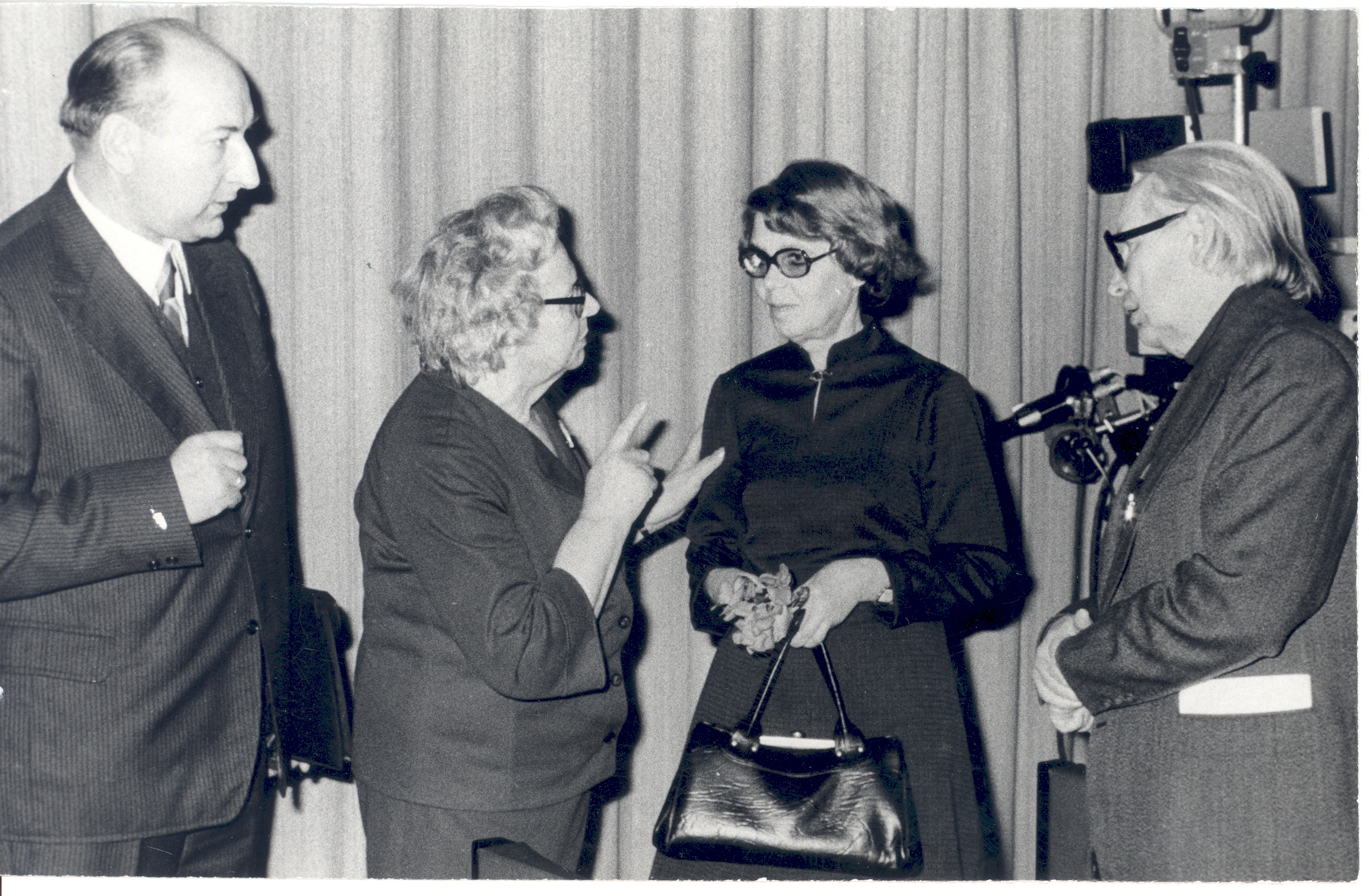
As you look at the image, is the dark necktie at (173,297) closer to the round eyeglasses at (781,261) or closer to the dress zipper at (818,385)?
the round eyeglasses at (781,261)

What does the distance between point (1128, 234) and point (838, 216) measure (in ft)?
1.70

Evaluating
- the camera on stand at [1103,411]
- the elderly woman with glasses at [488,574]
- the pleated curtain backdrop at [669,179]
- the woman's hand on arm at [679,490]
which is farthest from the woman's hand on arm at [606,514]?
the camera on stand at [1103,411]

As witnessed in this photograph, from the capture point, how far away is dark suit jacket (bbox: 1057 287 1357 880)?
152cm

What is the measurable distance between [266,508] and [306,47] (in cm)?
96

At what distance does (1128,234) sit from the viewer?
5.89 ft

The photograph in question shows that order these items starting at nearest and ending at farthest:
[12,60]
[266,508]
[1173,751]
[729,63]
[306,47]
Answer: [1173,751] < [266,508] < [12,60] < [306,47] < [729,63]

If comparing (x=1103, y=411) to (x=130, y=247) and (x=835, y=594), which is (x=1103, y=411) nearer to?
(x=835, y=594)

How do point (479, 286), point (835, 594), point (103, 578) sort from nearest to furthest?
point (103, 578) < point (479, 286) < point (835, 594)

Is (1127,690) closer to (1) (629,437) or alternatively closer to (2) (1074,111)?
(1) (629,437)

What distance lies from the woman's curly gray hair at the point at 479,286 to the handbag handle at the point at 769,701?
0.66m

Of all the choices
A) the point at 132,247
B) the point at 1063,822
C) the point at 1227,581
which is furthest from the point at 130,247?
the point at 1063,822

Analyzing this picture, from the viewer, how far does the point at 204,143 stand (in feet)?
5.96

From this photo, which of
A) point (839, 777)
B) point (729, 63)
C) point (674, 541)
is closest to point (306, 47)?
point (729, 63)

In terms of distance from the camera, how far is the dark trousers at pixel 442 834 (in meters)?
1.82
